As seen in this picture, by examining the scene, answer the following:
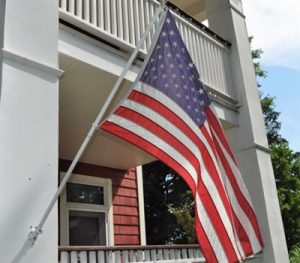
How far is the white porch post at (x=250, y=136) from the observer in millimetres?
6156

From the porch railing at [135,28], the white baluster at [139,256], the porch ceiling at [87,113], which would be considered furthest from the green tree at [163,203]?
the white baluster at [139,256]

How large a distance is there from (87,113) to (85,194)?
254cm

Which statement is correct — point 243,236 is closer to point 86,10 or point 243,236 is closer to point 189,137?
point 189,137

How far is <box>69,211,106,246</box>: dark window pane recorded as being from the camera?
7375mm

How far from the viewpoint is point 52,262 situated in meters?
3.25

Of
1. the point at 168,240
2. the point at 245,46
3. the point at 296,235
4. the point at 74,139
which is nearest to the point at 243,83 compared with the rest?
the point at 245,46

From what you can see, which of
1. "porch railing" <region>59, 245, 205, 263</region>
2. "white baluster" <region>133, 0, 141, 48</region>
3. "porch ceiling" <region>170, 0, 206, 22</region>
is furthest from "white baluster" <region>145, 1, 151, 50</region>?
"porch ceiling" <region>170, 0, 206, 22</region>

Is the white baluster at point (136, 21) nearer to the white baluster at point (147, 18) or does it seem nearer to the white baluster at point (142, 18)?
→ the white baluster at point (142, 18)

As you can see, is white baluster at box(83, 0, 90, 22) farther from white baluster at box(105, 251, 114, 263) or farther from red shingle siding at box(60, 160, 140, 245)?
red shingle siding at box(60, 160, 140, 245)

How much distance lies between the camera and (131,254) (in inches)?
193

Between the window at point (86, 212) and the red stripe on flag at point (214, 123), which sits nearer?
the red stripe on flag at point (214, 123)

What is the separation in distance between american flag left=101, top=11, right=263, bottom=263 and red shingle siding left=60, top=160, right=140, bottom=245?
405cm

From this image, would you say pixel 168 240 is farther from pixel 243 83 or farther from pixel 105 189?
pixel 243 83

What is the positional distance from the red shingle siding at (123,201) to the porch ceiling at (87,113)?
160mm
